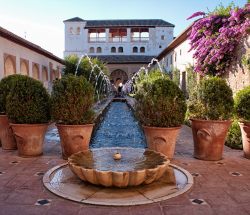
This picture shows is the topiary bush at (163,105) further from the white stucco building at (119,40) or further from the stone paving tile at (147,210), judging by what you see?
the white stucco building at (119,40)

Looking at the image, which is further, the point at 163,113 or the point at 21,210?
the point at 163,113

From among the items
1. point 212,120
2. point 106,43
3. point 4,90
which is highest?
point 106,43

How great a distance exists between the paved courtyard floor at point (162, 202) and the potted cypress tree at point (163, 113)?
461mm

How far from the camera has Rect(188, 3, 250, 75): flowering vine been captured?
10.1 metres

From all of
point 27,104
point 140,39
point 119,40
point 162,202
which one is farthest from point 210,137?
point 119,40

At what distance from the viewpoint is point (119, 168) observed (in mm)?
4234

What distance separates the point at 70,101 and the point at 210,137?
260cm

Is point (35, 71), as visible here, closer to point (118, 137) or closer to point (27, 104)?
point (118, 137)

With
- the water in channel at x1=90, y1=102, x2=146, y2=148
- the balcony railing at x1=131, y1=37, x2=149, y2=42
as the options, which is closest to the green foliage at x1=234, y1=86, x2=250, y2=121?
the water in channel at x1=90, y1=102, x2=146, y2=148

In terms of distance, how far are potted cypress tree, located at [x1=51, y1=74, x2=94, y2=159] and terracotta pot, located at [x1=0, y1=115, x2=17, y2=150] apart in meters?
1.31

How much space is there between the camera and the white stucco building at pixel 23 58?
13.8 m

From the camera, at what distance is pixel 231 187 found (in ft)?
14.3

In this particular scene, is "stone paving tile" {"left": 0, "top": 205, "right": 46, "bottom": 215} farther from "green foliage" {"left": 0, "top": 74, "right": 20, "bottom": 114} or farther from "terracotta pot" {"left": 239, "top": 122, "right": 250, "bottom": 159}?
"terracotta pot" {"left": 239, "top": 122, "right": 250, "bottom": 159}

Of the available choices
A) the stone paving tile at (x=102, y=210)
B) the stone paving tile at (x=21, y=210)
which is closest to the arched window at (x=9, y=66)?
the stone paving tile at (x=21, y=210)
